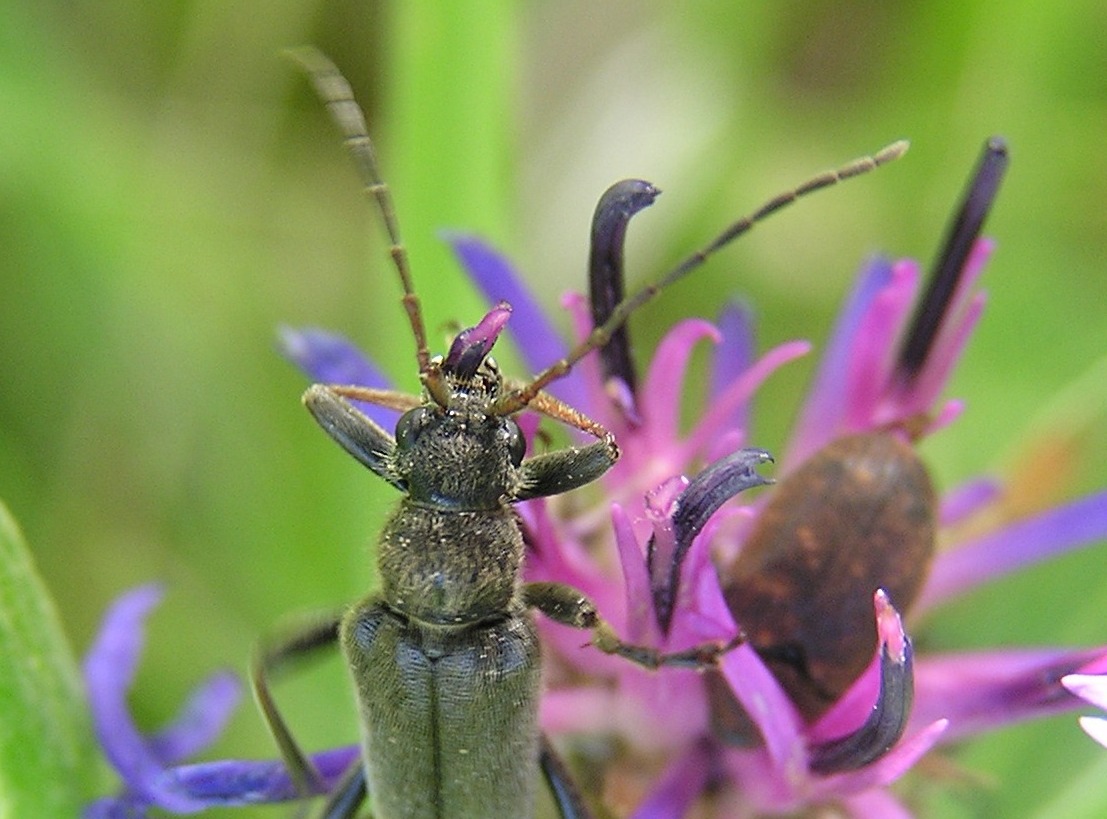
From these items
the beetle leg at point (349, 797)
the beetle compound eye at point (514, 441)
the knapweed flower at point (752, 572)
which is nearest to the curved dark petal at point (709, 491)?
the knapweed flower at point (752, 572)

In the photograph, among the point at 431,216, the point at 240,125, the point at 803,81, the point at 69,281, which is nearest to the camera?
the point at 431,216

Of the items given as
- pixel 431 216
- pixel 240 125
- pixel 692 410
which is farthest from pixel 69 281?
pixel 692 410

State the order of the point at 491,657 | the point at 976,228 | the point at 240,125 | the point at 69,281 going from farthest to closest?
the point at 240,125 < the point at 69,281 < the point at 976,228 < the point at 491,657

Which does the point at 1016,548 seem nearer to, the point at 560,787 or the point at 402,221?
the point at 560,787

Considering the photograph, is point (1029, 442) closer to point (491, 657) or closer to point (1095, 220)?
point (1095, 220)

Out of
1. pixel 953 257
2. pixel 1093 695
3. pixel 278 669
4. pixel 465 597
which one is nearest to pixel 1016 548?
pixel 953 257

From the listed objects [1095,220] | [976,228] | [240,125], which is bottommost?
[1095,220]

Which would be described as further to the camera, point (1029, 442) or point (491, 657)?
point (1029, 442)
